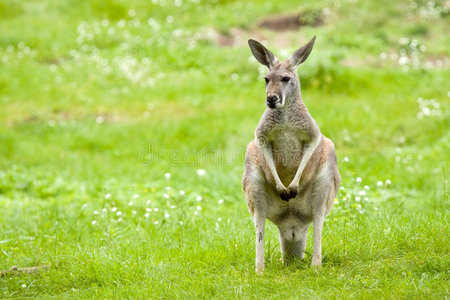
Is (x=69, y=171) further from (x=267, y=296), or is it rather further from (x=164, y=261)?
(x=267, y=296)

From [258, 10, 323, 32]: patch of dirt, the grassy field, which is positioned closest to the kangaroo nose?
the grassy field

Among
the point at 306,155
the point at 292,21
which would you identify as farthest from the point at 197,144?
the point at 292,21

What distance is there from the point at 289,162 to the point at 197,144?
727 cm

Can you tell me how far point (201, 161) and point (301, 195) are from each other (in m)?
6.68

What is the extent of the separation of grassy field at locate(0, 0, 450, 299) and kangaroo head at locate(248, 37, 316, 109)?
1.32 m

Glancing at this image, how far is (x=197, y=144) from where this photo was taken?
11344mm

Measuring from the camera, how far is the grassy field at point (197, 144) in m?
4.47

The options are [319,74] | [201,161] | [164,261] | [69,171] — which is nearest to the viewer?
[164,261]

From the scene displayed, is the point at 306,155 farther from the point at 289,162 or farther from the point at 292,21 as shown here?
the point at 292,21

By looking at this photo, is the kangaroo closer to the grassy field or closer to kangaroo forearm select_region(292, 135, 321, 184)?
kangaroo forearm select_region(292, 135, 321, 184)

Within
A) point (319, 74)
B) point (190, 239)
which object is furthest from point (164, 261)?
point (319, 74)

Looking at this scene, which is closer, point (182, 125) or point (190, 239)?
point (190, 239)

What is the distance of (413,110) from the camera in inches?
468

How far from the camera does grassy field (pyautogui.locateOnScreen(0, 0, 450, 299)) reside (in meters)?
4.47
